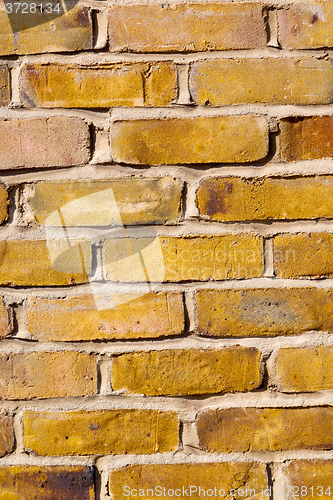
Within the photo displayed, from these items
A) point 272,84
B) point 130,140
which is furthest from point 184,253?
point 272,84

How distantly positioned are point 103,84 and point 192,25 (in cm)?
18

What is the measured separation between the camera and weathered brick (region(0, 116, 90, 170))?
61 centimetres

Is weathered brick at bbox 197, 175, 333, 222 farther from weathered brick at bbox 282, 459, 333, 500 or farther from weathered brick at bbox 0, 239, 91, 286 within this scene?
weathered brick at bbox 282, 459, 333, 500

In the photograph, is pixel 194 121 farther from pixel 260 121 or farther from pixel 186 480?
pixel 186 480

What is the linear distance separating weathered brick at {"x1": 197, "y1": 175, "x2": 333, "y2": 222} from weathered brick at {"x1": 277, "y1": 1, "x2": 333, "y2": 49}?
0.23m

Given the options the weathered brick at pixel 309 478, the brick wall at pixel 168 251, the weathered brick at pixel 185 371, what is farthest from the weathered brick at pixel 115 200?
the weathered brick at pixel 309 478

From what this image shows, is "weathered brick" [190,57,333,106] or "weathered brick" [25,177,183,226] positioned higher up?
"weathered brick" [190,57,333,106]

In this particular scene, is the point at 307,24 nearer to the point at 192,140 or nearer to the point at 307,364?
the point at 192,140

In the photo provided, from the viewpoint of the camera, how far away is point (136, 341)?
2.03 ft

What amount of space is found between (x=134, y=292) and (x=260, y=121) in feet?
1.17

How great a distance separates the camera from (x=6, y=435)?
62 centimetres

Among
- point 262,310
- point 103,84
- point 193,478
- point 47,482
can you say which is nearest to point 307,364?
point 262,310

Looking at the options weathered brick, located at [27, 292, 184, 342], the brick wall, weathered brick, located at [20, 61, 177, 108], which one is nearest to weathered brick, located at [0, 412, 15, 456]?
the brick wall

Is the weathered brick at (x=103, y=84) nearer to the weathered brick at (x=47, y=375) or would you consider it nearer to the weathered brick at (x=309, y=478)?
the weathered brick at (x=47, y=375)
